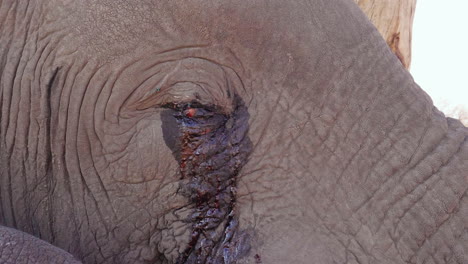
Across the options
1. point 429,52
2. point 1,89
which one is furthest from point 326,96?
point 429,52

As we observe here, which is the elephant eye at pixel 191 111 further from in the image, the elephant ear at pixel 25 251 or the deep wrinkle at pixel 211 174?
the elephant ear at pixel 25 251

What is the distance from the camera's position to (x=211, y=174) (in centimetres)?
229

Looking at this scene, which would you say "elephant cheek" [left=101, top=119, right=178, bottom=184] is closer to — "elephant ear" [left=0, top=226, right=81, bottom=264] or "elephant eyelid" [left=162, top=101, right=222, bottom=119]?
"elephant eyelid" [left=162, top=101, right=222, bottom=119]

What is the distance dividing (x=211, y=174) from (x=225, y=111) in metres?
0.22

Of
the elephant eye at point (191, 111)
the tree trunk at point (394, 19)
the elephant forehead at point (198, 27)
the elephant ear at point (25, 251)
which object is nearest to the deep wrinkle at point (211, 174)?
Result: the elephant eye at point (191, 111)

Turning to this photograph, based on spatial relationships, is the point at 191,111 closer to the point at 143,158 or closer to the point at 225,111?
the point at 225,111

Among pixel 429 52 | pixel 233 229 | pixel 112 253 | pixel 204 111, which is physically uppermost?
pixel 429 52

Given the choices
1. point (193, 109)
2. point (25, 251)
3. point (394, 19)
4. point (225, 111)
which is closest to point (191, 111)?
point (193, 109)

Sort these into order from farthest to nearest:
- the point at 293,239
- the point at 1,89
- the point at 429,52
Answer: the point at 429,52 → the point at 1,89 → the point at 293,239

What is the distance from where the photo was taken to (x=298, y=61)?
2.31m

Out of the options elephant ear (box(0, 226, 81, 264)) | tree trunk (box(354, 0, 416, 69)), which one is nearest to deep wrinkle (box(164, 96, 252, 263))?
elephant ear (box(0, 226, 81, 264))

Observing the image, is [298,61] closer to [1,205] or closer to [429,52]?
[1,205]

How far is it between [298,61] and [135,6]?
59 cm

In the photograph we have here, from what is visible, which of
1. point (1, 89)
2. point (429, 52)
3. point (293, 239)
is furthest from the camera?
point (429, 52)
